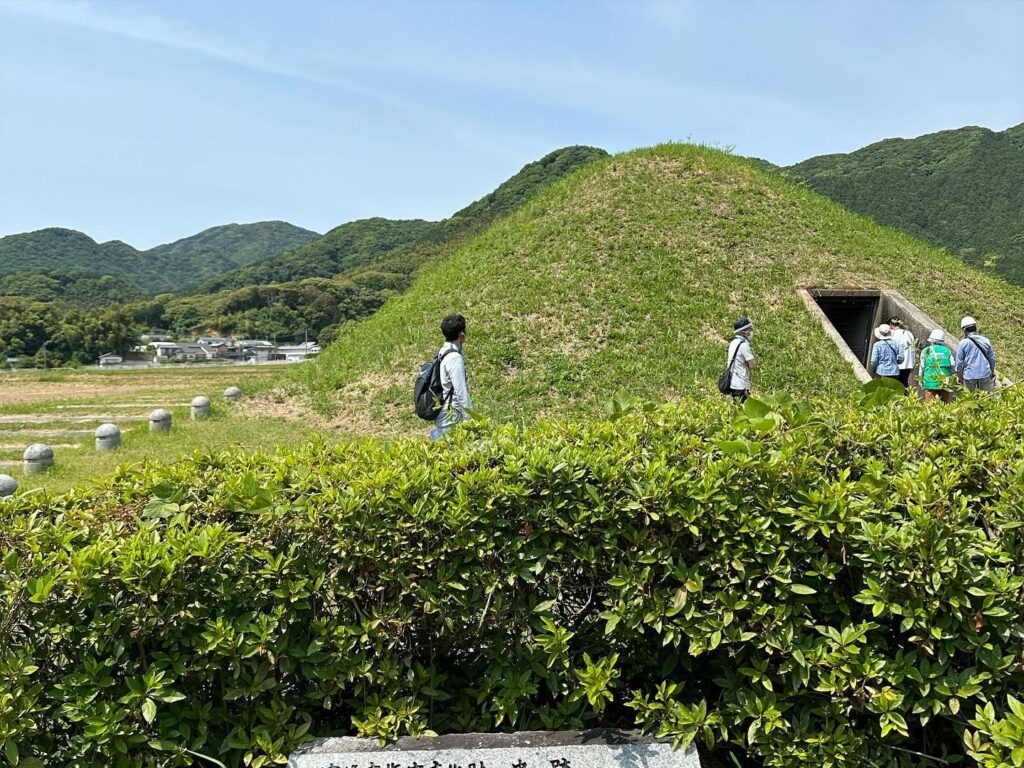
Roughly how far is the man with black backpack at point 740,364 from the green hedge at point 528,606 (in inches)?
189

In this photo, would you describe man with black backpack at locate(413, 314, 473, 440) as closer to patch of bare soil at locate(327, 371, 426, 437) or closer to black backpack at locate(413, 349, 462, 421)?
black backpack at locate(413, 349, 462, 421)

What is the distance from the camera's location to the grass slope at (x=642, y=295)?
1003 cm

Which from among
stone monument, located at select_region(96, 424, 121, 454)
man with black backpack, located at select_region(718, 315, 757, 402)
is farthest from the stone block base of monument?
stone monument, located at select_region(96, 424, 121, 454)

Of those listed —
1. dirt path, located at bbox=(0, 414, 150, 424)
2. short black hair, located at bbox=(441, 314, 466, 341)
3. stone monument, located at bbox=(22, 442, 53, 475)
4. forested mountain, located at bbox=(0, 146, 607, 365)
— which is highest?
forested mountain, located at bbox=(0, 146, 607, 365)

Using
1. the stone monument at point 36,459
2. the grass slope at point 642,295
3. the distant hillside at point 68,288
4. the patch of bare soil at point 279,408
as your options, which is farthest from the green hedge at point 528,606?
the distant hillside at point 68,288

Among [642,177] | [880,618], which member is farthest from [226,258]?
[880,618]

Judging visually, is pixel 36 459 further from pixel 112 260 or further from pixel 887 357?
pixel 112 260

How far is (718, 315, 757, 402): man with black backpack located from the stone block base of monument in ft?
18.6

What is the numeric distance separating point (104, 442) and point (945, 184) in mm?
69117

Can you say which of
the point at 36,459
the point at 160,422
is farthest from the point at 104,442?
the point at 36,459

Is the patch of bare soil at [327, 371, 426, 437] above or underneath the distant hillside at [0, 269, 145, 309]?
underneath

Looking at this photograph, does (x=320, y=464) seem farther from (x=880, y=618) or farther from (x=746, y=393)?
(x=746, y=393)

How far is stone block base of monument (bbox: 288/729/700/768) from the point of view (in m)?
2.04

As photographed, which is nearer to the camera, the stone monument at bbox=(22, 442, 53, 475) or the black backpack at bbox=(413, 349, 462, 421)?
the black backpack at bbox=(413, 349, 462, 421)
